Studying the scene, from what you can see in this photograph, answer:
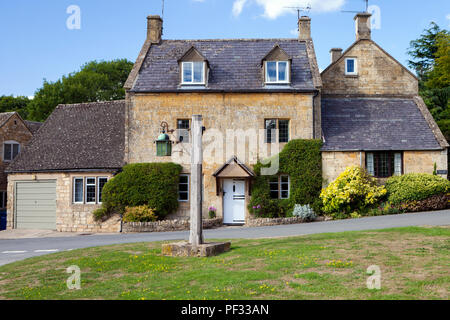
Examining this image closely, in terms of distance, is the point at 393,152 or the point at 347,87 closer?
the point at 393,152

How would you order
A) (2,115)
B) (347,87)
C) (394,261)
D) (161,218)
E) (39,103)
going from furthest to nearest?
(39,103), (2,115), (347,87), (161,218), (394,261)

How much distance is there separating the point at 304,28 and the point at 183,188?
12.5 metres

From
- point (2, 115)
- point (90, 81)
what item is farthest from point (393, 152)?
point (90, 81)

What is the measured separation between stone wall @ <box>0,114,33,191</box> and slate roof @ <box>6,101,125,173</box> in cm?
444

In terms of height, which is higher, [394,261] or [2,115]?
[2,115]

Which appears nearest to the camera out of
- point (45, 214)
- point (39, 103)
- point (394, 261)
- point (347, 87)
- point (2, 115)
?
point (394, 261)

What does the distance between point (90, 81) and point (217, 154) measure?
29.0 m

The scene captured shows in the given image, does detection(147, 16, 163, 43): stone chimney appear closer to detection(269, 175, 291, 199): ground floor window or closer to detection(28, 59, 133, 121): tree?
detection(269, 175, 291, 199): ground floor window

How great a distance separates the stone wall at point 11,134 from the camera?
3102 cm

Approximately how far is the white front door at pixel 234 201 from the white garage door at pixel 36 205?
32.4 ft

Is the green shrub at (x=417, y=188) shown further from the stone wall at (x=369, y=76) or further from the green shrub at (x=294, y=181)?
the stone wall at (x=369, y=76)

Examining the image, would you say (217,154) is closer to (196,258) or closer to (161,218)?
(161,218)
